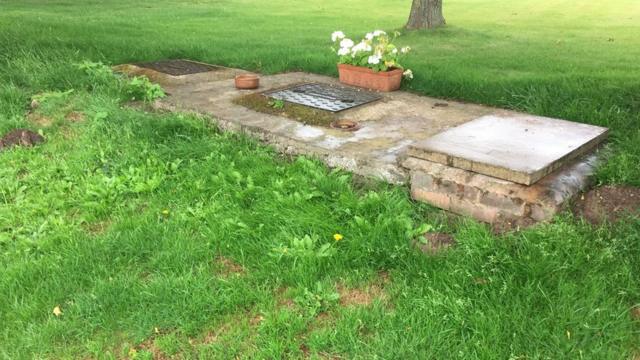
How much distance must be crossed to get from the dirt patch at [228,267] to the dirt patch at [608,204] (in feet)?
6.51

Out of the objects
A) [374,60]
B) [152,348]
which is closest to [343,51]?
[374,60]

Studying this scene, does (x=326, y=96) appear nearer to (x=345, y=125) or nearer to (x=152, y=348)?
(x=345, y=125)

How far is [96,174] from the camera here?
4.20 meters

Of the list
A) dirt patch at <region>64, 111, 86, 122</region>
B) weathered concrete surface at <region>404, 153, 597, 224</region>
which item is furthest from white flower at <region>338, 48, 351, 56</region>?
dirt patch at <region>64, 111, 86, 122</region>

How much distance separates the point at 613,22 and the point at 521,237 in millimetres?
10405

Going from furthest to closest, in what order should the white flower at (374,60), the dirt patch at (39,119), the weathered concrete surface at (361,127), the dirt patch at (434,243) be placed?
1. the white flower at (374,60)
2. the dirt patch at (39,119)
3. the weathered concrete surface at (361,127)
4. the dirt patch at (434,243)

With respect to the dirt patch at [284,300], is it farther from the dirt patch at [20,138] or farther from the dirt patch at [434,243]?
the dirt patch at [20,138]

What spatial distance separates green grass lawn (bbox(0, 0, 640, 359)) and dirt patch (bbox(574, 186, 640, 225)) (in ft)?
0.37

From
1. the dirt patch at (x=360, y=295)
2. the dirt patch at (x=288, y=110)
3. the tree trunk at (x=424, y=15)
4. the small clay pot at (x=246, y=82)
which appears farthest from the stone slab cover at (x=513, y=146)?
the tree trunk at (x=424, y=15)

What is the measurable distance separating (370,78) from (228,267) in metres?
3.35

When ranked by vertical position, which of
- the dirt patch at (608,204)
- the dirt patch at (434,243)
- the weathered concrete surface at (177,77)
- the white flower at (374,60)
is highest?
the white flower at (374,60)

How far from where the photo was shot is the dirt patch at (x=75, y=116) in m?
5.33

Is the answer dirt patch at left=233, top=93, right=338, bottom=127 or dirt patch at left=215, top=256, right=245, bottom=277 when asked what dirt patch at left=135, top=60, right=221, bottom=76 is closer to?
dirt patch at left=233, top=93, right=338, bottom=127

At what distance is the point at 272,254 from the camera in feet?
9.86
